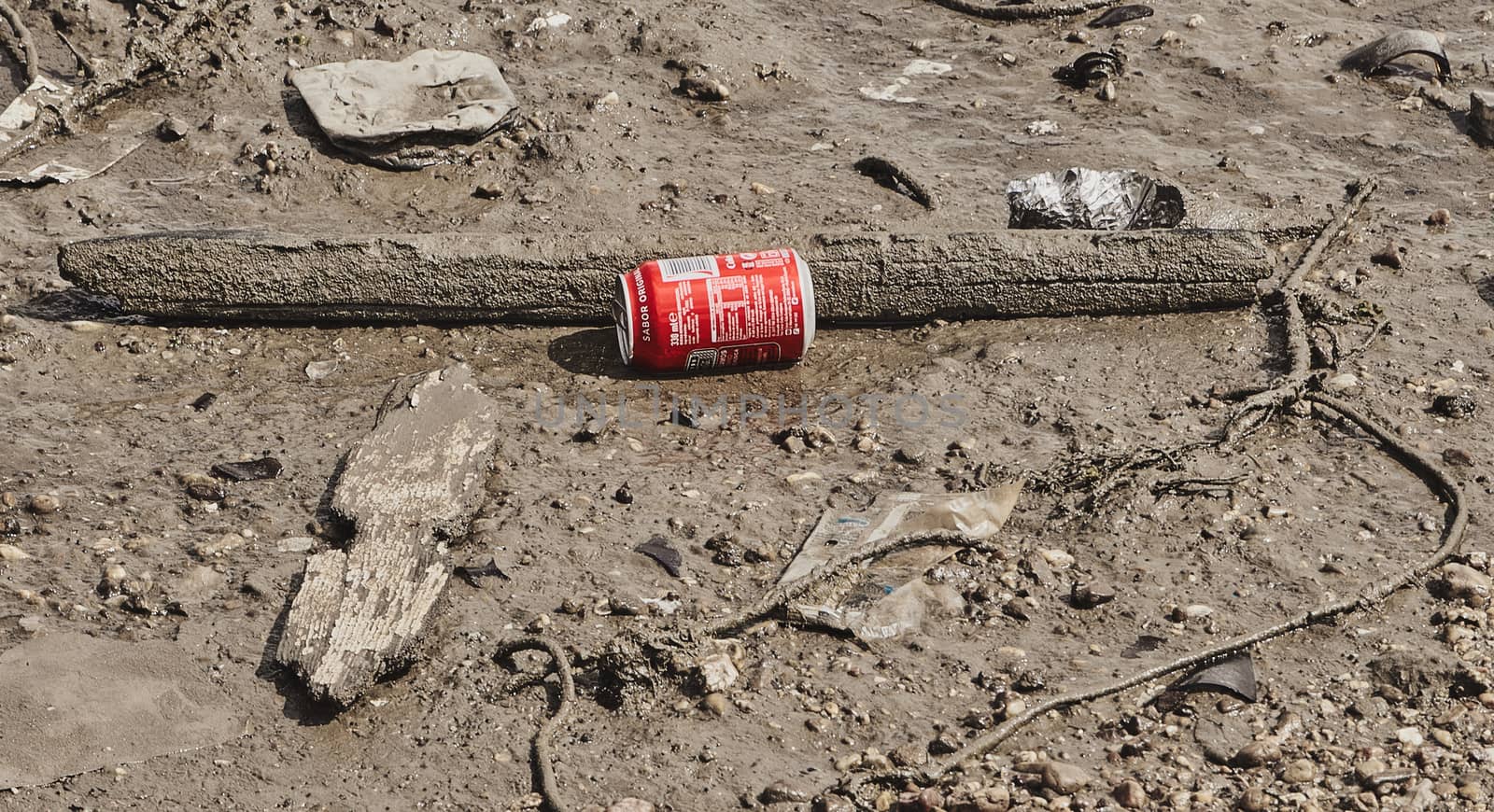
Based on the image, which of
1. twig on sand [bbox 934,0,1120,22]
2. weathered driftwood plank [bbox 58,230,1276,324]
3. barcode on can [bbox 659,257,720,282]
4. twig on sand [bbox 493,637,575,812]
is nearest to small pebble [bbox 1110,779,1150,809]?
twig on sand [bbox 493,637,575,812]

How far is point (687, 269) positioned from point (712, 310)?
0.46 feet

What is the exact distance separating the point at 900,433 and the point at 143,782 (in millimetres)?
2050

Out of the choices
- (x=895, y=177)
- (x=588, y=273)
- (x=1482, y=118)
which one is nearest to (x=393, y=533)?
(x=588, y=273)

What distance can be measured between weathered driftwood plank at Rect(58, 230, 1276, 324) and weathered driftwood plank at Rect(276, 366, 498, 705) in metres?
0.45

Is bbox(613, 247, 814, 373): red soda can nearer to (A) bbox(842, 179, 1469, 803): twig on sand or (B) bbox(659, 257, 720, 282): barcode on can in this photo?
(B) bbox(659, 257, 720, 282): barcode on can

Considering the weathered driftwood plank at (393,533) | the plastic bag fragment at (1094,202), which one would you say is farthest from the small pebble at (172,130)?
the plastic bag fragment at (1094,202)

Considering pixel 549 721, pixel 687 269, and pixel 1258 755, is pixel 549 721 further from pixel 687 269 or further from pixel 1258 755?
pixel 687 269

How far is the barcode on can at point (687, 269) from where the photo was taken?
12.1 ft

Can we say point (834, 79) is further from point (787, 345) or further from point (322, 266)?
point (322, 266)

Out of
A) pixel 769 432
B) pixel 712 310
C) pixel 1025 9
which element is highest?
pixel 712 310

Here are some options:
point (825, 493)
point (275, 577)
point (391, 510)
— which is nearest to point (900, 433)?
point (825, 493)

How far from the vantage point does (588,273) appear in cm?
402

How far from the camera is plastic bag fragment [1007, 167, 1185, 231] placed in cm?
437

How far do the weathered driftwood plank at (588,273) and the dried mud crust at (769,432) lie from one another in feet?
0.30
